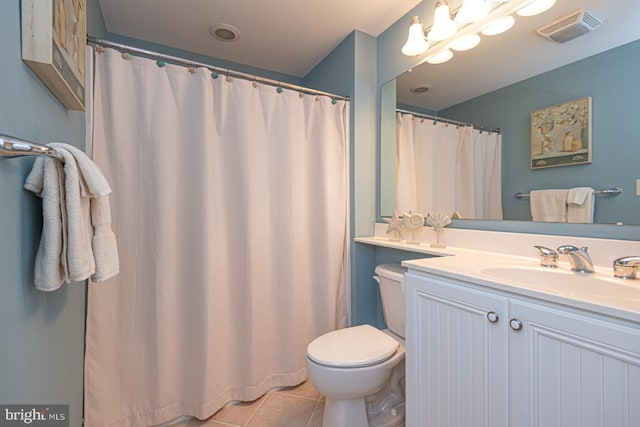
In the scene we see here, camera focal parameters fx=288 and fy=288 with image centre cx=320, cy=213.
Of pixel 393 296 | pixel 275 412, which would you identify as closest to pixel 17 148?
pixel 393 296

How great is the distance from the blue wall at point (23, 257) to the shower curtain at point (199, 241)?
48 cm

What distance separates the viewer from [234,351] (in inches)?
66.2

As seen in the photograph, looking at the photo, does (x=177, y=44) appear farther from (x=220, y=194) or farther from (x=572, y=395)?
(x=572, y=395)

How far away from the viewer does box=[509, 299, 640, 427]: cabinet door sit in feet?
2.13

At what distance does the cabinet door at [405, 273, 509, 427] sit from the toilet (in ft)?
0.63

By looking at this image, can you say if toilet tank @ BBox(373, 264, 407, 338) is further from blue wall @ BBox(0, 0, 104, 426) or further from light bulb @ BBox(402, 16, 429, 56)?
blue wall @ BBox(0, 0, 104, 426)

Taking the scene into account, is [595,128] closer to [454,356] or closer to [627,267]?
[627,267]

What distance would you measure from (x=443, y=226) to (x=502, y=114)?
629mm

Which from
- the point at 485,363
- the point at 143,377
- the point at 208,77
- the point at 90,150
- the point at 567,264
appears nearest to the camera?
the point at 485,363

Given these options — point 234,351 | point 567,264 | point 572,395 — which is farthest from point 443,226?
point 234,351

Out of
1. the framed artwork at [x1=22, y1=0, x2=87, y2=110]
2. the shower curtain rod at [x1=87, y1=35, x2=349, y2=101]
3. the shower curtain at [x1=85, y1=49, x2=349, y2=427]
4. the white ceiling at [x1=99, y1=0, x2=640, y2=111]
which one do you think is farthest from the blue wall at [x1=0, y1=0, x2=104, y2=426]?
the white ceiling at [x1=99, y1=0, x2=640, y2=111]

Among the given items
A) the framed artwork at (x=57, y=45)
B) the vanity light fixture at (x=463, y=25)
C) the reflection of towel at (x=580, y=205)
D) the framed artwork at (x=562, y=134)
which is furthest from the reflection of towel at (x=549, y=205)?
the framed artwork at (x=57, y=45)

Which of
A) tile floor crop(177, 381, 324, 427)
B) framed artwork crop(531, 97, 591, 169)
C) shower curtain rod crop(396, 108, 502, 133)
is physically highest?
shower curtain rod crop(396, 108, 502, 133)

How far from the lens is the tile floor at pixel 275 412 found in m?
1.53
